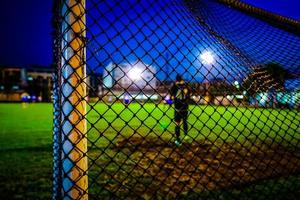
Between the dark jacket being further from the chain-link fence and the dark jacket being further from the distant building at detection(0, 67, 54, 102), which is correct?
the distant building at detection(0, 67, 54, 102)

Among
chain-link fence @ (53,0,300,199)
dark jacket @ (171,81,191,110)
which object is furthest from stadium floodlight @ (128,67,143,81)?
dark jacket @ (171,81,191,110)

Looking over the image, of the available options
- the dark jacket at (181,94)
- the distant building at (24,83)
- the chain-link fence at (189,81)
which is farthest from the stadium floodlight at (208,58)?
the distant building at (24,83)

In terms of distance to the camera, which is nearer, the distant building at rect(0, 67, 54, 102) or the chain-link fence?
the chain-link fence

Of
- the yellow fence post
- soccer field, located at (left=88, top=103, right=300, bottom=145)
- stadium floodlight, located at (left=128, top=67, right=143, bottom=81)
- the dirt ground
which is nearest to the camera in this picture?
the yellow fence post

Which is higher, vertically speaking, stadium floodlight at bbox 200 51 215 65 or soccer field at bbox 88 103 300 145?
stadium floodlight at bbox 200 51 215 65

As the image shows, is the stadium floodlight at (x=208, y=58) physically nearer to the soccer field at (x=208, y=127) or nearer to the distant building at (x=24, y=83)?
the soccer field at (x=208, y=127)

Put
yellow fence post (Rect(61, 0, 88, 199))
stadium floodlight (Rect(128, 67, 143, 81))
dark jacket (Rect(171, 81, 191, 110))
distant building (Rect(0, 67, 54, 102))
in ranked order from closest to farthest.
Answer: yellow fence post (Rect(61, 0, 88, 199))
stadium floodlight (Rect(128, 67, 143, 81))
dark jacket (Rect(171, 81, 191, 110))
distant building (Rect(0, 67, 54, 102))

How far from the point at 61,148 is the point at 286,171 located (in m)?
4.30

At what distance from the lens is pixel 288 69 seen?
199 inches

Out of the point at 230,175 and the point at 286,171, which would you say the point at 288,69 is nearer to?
the point at 286,171

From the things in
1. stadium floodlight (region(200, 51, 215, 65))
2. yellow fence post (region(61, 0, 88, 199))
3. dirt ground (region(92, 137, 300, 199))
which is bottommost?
dirt ground (region(92, 137, 300, 199))

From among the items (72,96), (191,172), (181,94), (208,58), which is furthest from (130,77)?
(181,94)

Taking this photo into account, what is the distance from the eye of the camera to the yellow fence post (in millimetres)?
1989

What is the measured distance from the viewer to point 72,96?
6.55 ft
